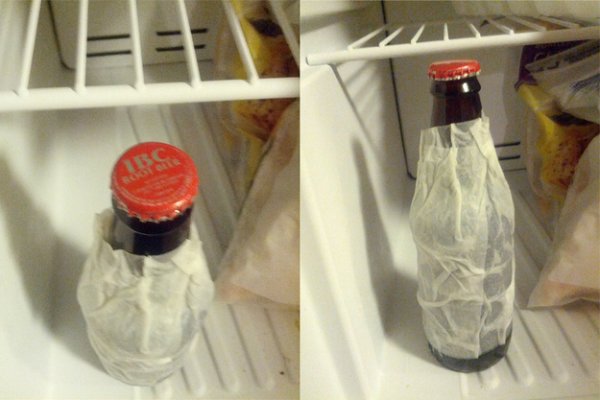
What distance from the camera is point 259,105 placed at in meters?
0.82

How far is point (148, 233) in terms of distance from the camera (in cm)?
56

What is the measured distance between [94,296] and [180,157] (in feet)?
0.69

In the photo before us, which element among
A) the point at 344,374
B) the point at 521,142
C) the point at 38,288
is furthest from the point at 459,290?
the point at 38,288

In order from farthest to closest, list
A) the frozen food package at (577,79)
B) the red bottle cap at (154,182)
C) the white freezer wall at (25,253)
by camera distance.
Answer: the frozen food package at (577,79), the white freezer wall at (25,253), the red bottle cap at (154,182)

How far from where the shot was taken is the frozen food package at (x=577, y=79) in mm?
764

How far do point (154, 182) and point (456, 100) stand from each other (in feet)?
1.06

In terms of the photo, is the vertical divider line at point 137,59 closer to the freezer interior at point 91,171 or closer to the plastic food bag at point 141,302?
the freezer interior at point 91,171

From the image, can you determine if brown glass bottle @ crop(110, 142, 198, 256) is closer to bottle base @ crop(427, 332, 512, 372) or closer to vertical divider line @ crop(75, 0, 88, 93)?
vertical divider line @ crop(75, 0, 88, 93)

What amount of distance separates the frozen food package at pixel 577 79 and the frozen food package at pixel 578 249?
0.06 meters

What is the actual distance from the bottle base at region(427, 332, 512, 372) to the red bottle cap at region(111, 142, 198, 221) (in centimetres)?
39

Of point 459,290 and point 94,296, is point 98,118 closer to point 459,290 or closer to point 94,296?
point 94,296

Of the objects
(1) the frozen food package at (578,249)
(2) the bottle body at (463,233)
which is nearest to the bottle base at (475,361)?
(2) the bottle body at (463,233)

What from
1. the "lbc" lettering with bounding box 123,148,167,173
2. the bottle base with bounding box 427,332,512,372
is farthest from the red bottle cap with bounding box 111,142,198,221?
the bottle base with bounding box 427,332,512,372

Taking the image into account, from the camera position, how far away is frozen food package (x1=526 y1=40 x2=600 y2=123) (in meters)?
0.76
